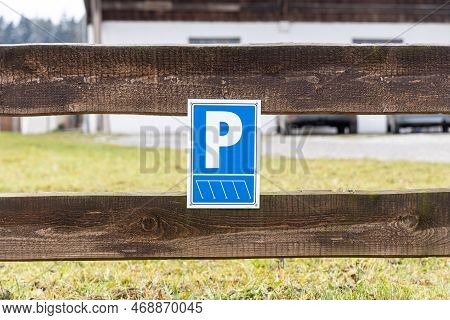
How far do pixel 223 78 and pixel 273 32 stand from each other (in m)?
15.3

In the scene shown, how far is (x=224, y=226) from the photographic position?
2.28 m

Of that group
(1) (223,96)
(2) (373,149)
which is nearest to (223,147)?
(1) (223,96)

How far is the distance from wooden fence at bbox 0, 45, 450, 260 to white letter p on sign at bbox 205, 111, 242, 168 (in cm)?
7

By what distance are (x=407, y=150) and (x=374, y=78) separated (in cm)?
824

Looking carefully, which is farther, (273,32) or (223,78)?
(273,32)

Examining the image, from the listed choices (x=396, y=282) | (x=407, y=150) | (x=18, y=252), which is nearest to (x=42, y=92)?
(x=18, y=252)

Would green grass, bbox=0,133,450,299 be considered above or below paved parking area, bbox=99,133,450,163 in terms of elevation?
below

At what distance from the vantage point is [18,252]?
2.25 m

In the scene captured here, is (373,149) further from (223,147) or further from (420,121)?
(223,147)

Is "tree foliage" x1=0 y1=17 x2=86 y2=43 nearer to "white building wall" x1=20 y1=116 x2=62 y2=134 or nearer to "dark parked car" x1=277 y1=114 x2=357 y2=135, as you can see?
"white building wall" x1=20 y1=116 x2=62 y2=134

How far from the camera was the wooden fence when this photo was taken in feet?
7.07

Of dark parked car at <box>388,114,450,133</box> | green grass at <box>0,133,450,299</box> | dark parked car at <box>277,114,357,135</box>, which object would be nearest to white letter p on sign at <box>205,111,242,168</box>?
green grass at <box>0,133,450,299</box>

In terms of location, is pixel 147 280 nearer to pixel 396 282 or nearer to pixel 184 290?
pixel 184 290

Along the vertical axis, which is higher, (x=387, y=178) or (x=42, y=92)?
(x=42, y=92)
